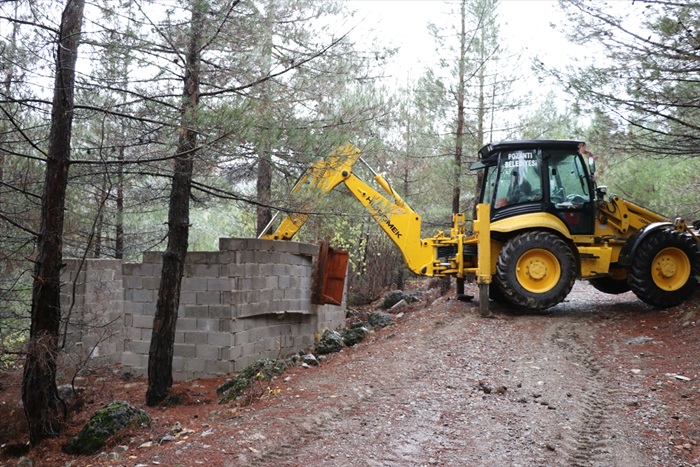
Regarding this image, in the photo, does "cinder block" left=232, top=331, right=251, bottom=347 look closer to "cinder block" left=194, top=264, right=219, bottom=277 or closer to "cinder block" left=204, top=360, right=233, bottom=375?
"cinder block" left=204, top=360, right=233, bottom=375

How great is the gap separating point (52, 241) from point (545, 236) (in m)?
6.81

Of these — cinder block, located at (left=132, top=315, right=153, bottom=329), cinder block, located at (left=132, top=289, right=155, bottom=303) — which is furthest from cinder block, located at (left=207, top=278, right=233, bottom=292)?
cinder block, located at (left=132, top=315, right=153, bottom=329)

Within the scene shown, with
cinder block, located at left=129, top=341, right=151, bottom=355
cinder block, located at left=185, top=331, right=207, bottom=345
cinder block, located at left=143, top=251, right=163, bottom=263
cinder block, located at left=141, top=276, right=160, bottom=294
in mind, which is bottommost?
cinder block, located at left=129, top=341, right=151, bottom=355

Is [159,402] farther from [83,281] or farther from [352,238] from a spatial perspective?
[352,238]

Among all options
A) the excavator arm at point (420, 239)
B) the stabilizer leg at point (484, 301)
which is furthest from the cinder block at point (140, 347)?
the stabilizer leg at point (484, 301)

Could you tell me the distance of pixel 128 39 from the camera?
5.95 m

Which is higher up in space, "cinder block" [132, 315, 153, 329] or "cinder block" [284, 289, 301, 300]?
"cinder block" [284, 289, 301, 300]

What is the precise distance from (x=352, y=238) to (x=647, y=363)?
10576mm

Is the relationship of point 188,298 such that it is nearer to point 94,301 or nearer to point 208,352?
point 208,352

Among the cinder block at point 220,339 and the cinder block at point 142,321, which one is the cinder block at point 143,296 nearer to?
the cinder block at point 142,321

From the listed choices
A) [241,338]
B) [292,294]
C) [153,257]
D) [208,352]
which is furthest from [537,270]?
[153,257]

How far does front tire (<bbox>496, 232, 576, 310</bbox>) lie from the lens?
9.00 metres

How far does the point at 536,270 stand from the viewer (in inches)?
359

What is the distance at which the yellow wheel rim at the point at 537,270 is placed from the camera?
9.11m
